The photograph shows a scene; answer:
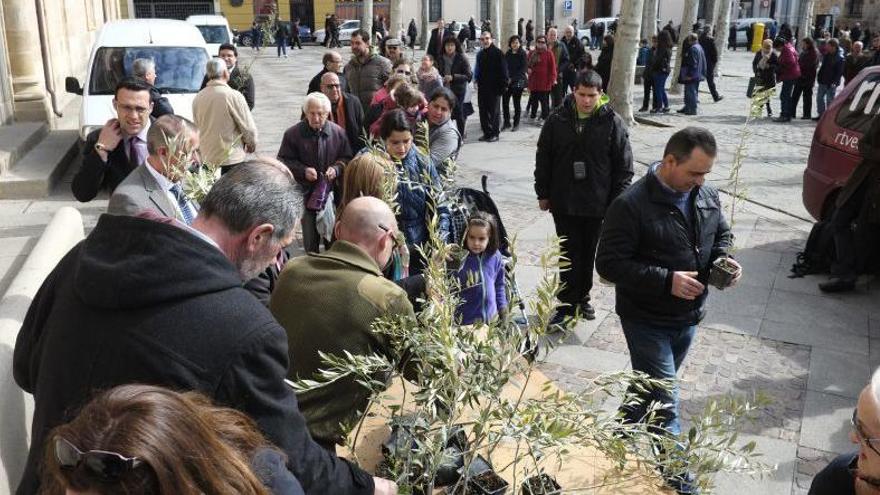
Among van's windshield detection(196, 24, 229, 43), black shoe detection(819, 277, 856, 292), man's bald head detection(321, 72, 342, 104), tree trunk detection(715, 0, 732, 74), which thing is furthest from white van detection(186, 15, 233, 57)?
black shoe detection(819, 277, 856, 292)

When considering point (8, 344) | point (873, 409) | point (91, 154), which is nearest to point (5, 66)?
point (91, 154)

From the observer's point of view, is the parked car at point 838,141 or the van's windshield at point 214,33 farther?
the van's windshield at point 214,33

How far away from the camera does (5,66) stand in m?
11.7

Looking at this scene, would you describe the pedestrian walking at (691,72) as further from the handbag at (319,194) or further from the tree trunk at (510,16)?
the handbag at (319,194)

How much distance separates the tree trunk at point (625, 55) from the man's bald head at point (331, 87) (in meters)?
7.71

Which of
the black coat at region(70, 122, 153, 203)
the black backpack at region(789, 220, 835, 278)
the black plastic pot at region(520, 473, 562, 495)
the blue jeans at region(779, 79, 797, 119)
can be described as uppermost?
the black coat at region(70, 122, 153, 203)

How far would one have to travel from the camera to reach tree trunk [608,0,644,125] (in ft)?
46.3

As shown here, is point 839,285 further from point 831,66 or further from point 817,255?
point 831,66

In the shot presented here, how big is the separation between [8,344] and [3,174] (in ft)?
23.3

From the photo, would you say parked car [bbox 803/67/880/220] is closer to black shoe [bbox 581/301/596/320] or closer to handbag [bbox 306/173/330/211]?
black shoe [bbox 581/301/596/320]

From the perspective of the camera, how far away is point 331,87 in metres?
7.69

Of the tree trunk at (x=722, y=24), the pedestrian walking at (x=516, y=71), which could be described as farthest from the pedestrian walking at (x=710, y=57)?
the pedestrian walking at (x=516, y=71)

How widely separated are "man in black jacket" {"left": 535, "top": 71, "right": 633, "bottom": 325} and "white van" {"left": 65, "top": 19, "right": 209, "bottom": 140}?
5.94m

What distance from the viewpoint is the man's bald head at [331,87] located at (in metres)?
7.62
